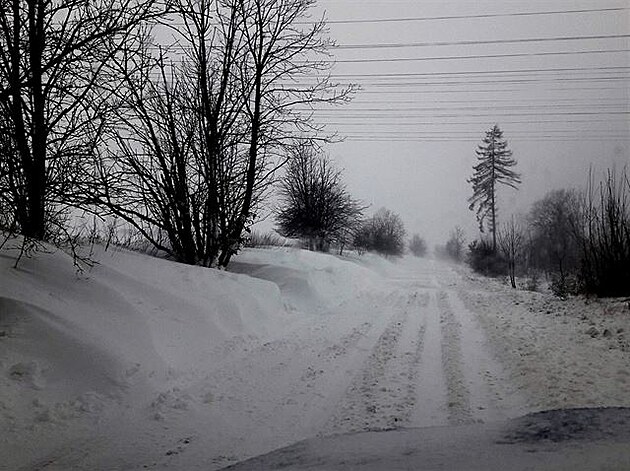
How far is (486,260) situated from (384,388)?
31710 mm

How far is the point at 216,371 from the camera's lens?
5953 mm

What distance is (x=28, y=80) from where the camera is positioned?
5.38 metres

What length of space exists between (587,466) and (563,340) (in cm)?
627

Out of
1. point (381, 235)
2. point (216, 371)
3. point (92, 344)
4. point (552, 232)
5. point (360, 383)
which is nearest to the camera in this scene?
point (92, 344)

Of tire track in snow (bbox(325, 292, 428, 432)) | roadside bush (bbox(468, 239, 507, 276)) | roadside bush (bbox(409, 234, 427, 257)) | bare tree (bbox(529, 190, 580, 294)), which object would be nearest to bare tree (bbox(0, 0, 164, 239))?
tire track in snow (bbox(325, 292, 428, 432))

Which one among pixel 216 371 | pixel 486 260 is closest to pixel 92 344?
pixel 216 371

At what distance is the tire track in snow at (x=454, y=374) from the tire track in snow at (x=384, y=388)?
A: 0.39 meters

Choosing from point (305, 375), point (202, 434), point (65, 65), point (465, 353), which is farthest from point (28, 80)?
point (465, 353)

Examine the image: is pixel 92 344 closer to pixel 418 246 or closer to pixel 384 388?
pixel 384 388

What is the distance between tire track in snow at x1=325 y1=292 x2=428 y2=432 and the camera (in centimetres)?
423

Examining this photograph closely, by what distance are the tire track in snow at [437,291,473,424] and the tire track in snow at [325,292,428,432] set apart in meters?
0.39

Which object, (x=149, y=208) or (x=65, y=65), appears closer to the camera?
(x=65, y=65)

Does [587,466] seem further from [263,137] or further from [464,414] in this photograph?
[263,137]

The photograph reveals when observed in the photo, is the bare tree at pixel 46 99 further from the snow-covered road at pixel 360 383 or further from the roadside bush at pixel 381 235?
the roadside bush at pixel 381 235
